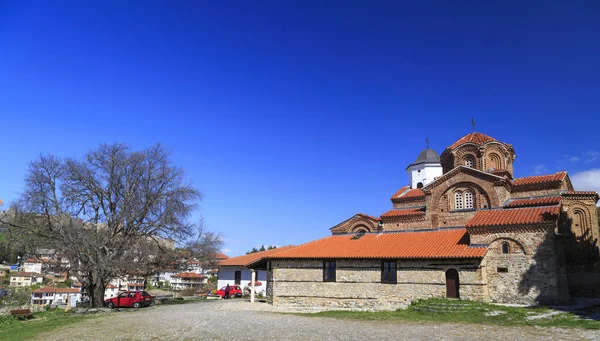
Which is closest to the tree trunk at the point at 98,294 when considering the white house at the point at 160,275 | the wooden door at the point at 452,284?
the white house at the point at 160,275

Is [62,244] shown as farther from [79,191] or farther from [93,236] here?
[79,191]

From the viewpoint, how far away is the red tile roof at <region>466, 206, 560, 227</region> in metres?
19.4

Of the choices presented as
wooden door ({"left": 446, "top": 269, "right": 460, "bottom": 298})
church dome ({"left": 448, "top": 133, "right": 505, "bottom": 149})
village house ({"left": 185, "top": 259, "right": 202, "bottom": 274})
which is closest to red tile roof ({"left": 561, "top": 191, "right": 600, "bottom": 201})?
church dome ({"left": 448, "top": 133, "right": 505, "bottom": 149})

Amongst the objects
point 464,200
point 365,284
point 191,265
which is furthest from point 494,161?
point 191,265

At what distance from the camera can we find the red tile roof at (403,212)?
84.8ft

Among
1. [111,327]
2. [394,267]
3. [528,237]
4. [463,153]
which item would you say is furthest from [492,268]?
[111,327]

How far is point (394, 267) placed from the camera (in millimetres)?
21734

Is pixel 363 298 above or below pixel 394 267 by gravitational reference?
below

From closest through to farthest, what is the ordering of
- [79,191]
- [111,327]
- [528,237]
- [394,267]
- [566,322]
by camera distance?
[566,322]
[111,327]
[528,237]
[394,267]
[79,191]

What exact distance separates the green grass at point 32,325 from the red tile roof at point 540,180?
78.9 ft

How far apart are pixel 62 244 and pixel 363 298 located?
1621 centimetres

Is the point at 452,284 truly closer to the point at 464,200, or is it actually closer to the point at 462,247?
the point at 462,247

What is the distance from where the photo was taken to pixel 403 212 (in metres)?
26.5

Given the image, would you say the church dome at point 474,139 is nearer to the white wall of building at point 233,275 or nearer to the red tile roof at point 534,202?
the red tile roof at point 534,202
